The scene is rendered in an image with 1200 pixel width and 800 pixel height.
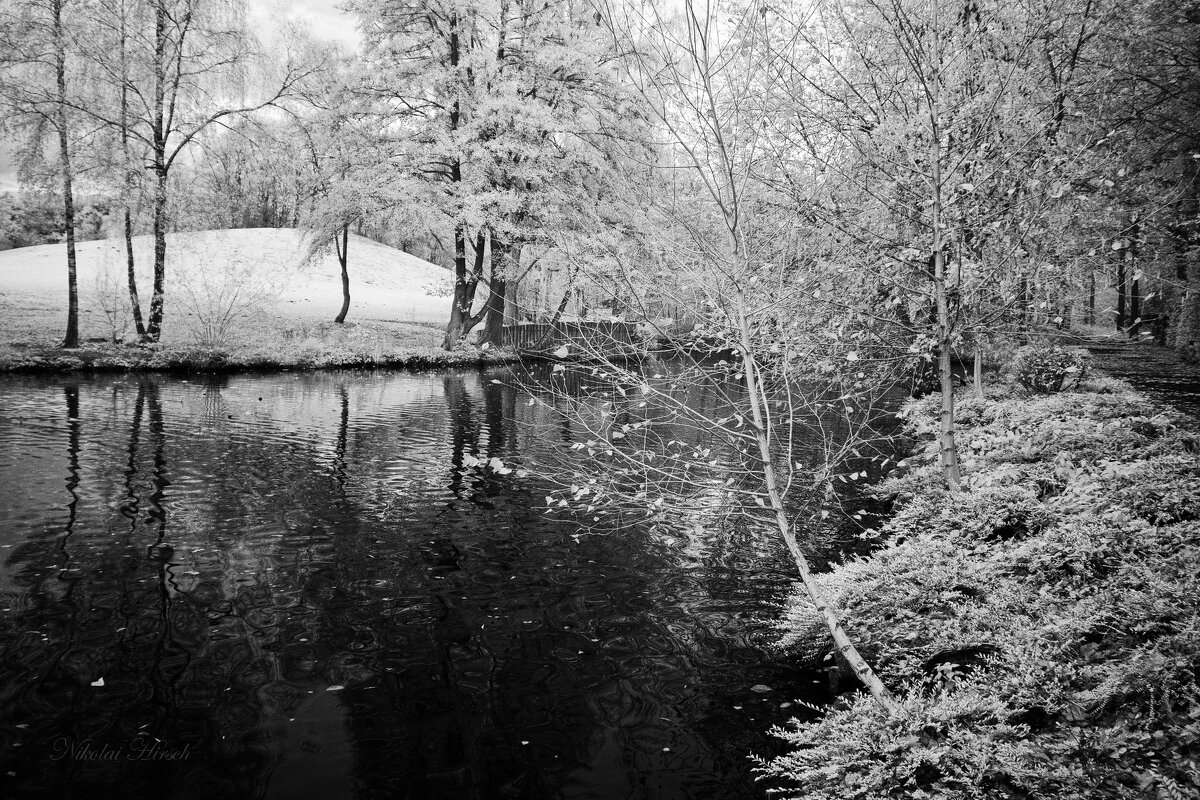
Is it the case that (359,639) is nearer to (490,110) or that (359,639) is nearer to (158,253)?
(490,110)

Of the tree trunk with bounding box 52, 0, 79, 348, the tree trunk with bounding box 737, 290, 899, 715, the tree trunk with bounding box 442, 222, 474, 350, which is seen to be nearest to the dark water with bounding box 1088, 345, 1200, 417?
the tree trunk with bounding box 737, 290, 899, 715

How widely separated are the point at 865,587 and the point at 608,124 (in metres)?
23.5

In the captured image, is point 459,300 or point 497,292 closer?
point 459,300

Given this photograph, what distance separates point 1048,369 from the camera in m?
12.9

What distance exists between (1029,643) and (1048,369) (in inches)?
424

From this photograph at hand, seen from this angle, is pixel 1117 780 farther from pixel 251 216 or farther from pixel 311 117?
pixel 251 216

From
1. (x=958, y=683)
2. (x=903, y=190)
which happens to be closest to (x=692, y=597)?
(x=958, y=683)

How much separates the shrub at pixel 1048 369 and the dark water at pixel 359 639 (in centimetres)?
787

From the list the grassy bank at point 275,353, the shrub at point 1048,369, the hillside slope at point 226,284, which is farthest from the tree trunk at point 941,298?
the hillside slope at point 226,284

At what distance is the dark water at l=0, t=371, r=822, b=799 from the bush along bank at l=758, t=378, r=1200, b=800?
2.71ft

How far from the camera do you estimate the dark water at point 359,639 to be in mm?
4391

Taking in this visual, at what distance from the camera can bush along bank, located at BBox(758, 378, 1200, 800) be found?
3.29m

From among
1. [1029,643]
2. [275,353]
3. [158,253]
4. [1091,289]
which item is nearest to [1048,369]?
[1091,289]

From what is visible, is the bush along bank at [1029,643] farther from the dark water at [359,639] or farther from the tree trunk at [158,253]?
the tree trunk at [158,253]
